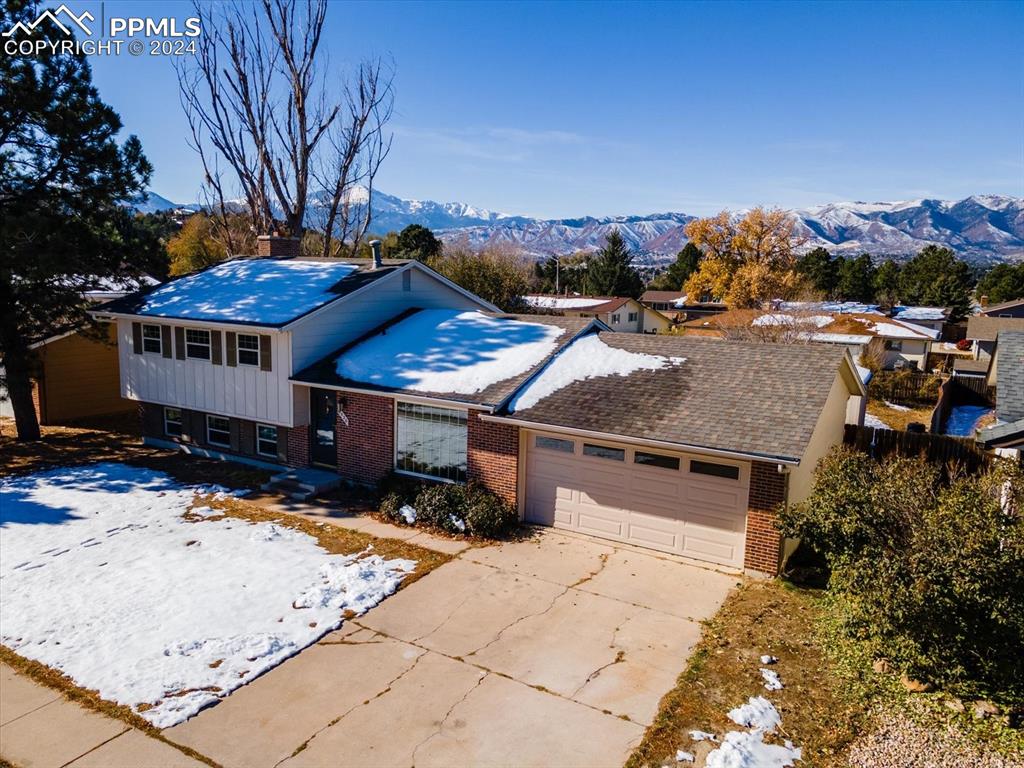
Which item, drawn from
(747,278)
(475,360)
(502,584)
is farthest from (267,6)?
(747,278)

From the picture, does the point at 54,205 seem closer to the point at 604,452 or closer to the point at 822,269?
the point at 604,452

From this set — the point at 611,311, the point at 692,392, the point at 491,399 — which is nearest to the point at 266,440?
the point at 491,399

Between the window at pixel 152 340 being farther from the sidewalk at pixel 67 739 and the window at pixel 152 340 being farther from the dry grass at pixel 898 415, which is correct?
the dry grass at pixel 898 415

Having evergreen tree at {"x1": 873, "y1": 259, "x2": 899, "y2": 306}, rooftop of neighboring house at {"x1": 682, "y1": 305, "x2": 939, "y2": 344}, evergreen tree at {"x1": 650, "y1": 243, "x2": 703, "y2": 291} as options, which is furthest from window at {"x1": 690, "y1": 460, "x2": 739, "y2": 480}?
evergreen tree at {"x1": 650, "y1": 243, "x2": 703, "y2": 291}

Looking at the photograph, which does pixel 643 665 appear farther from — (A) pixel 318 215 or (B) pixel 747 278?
(B) pixel 747 278

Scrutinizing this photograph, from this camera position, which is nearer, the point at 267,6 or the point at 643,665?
the point at 643,665
